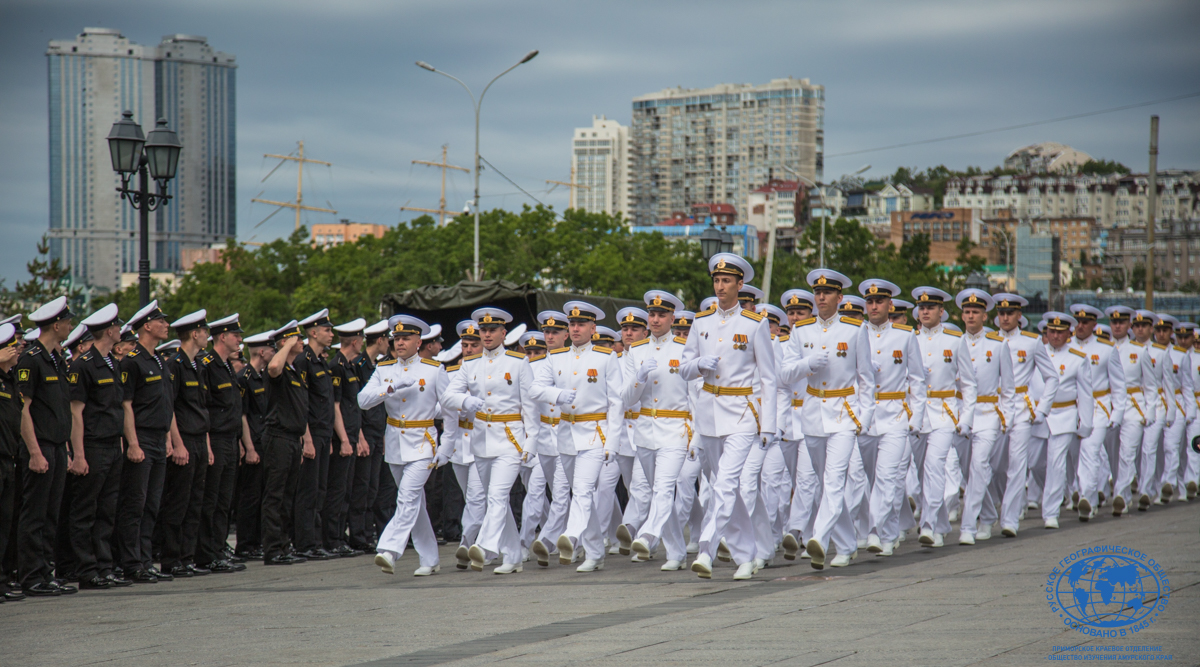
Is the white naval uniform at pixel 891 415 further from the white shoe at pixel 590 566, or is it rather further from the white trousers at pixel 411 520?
the white trousers at pixel 411 520

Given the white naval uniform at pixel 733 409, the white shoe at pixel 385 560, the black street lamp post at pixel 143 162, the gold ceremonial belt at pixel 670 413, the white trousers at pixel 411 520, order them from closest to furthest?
the white naval uniform at pixel 733 409
the white shoe at pixel 385 560
the white trousers at pixel 411 520
the gold ceremonial belt at pixel 670 413
the black street lamp post at pixel 143 162

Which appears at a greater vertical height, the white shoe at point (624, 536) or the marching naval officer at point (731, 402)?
the marching naval officer at point (731, 402)

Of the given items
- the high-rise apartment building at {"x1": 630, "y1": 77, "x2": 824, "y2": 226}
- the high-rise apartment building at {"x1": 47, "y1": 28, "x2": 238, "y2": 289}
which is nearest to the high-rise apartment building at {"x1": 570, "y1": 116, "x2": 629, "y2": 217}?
the high-rise apartment building at {"x1": 630, "y1": 77, "x2": 824, "y2": 226}

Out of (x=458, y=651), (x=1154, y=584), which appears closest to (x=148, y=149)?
(x=458, y=651)

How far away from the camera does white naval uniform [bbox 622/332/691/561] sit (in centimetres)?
1009

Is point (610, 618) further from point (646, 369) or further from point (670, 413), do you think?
point (670, 413)

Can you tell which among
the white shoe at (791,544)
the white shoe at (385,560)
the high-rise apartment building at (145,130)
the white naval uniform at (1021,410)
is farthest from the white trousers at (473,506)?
the high-rise apartment building at (145,130)

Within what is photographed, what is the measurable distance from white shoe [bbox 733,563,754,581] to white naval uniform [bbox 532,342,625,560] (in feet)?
4.83

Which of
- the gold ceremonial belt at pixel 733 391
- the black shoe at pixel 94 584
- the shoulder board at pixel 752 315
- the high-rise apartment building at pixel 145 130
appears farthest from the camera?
→ the high-rise apartment building at pixel 145 130

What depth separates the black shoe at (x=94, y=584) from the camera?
985 cm

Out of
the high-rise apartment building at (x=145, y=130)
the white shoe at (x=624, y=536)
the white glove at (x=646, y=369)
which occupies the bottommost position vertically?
the white shoe at (x=624, y=536)

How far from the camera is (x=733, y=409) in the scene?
Answer: 9531mm

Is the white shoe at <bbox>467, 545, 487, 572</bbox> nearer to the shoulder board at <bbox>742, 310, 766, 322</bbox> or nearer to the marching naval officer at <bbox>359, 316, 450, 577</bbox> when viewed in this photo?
the marching naval officer at <bbox>359, 316, 450, 577</bbox>

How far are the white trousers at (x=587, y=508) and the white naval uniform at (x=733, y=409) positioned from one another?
1.16 meters
